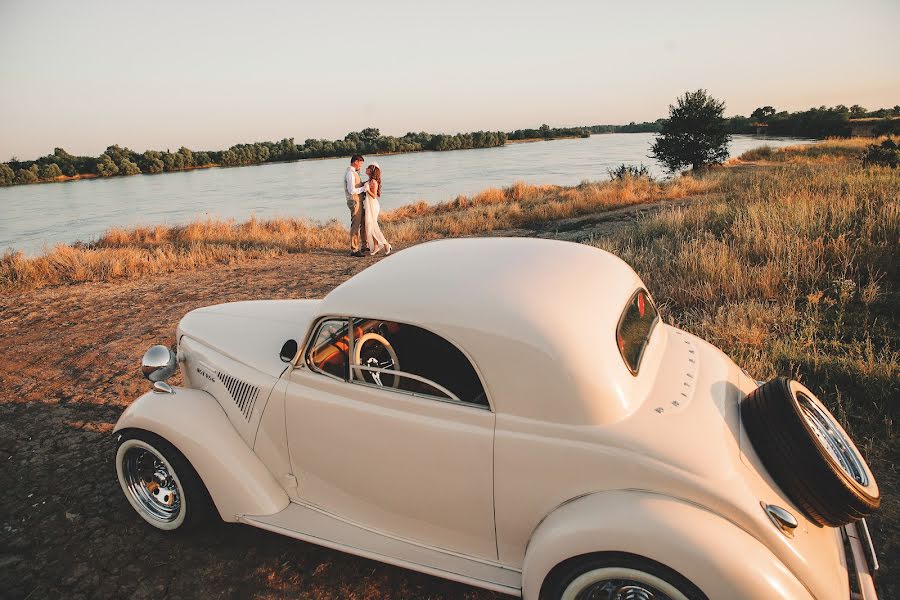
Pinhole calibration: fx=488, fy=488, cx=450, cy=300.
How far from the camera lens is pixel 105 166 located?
51.1 meters

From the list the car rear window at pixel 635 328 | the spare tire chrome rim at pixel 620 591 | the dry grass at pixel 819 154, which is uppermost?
the dry grass at pixel 819 154

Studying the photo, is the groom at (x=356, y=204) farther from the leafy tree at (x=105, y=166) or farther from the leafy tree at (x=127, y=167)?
the leafy tree at (x=127, y=167)

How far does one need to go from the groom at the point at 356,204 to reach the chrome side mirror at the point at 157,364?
25.1ft

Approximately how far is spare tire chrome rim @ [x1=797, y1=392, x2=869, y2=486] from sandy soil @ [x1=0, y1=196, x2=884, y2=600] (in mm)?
1763

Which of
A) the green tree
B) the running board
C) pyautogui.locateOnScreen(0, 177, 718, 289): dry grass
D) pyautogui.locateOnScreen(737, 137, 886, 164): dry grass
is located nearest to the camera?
the running board

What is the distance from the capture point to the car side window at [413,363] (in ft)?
7.41

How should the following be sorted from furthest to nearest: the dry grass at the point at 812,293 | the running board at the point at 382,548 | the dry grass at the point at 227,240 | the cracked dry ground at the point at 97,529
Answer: the dry grass at the point at 227,240 → the dry grass at the point at 812,293 → the cracked dry ground at the point at 97,529 → the running board at the point at 382,548

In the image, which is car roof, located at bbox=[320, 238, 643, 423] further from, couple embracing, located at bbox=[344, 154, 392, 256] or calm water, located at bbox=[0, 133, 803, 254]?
calm water, located at bbox=[0, 133, 803, 254]

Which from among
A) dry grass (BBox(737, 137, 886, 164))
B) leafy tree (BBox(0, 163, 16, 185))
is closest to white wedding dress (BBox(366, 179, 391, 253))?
dry grass (BBox(737, 137, 886, 164))

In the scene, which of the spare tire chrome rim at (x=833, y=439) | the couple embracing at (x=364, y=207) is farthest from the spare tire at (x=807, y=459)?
the couple embracing at (x=364, y=207)

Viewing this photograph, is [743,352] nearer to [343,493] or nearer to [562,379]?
[562,379]

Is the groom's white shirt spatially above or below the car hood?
above

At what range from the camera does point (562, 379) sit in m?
1.96

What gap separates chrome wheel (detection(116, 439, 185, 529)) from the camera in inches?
118
